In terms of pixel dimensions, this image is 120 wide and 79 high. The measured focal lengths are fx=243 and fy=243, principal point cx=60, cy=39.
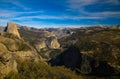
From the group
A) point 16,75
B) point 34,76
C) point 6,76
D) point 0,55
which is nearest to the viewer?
point 0,55

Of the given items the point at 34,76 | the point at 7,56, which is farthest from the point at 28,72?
the point at 7,56

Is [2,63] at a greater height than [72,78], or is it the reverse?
[2,63]

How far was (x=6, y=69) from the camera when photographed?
559 ft

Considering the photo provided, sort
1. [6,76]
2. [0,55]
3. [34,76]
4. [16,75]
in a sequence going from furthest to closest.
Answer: [34,76]
[16,75]
[6,76]
[0,55]

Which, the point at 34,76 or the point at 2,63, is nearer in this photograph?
the point at 2,63

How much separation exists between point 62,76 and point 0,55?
5877 centimetres

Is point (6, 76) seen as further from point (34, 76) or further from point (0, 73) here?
point (34, 76)

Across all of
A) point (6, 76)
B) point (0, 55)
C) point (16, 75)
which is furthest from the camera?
point (16, 75)

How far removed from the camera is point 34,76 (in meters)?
191

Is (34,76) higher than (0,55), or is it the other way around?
(0,55)

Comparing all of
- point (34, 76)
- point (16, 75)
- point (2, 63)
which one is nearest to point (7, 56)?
point (2, 63)

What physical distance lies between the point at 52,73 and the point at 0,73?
49.9 metres

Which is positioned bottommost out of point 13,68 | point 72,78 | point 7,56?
point 72,78

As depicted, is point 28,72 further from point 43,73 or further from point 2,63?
point 2,63
